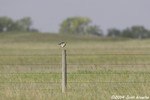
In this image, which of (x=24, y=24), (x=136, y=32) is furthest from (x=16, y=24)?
(x=136, y=32)

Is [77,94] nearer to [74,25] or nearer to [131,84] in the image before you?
[131,84]

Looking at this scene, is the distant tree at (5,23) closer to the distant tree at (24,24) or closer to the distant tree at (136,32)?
the distant tree at (24,24)

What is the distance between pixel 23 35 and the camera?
138 meters

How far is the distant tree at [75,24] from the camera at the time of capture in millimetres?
178875

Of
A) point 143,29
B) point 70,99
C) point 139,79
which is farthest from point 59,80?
point 143,29

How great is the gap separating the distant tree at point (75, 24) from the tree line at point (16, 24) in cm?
1064

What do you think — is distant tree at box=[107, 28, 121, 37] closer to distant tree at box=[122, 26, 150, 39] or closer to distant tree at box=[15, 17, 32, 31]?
distant tree at box=[122, 26, 150, 39]

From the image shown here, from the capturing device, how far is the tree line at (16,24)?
170962 millimetres

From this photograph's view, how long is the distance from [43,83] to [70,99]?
3.51 metres

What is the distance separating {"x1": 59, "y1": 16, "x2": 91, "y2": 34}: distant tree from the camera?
178875 millimetres

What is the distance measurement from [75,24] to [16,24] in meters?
18.6

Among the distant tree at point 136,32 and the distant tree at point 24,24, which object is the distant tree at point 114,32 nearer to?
the distant tree at point 136,32

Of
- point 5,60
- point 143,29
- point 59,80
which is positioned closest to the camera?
point 59,80

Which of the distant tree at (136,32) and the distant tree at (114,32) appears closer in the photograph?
the distant tree at (136,32)
